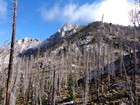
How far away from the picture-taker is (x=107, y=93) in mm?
66812

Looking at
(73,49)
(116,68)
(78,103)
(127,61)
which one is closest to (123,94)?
(78,103)

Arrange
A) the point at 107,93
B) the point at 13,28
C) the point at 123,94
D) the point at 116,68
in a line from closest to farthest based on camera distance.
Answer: the point at 13,28 → the point at 123,94 → the point at 107,93 → the point at 116,68

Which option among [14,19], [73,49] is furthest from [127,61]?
[73,49]

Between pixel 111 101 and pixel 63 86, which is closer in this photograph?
pixel 111 101

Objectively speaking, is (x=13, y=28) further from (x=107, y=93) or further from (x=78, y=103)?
(x=107, y=93)

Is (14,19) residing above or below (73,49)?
below

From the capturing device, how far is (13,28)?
24.6 meters

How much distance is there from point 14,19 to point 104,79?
6684 centimetres

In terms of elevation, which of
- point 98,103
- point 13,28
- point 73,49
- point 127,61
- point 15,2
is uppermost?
point 73,49

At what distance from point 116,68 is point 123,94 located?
39.8 metres

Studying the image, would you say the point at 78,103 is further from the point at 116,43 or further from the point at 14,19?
the point at 116,43

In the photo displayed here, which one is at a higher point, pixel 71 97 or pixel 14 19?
pixel 14 19

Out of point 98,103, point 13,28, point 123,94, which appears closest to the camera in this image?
point 13,28

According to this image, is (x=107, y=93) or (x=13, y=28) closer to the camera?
(x=13, y=28)
